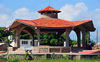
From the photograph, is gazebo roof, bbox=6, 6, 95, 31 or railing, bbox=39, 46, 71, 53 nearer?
railing, bbox=39, 46, 71, 53

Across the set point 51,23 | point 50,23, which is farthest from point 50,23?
point 51,23

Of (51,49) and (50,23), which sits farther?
(50,23)

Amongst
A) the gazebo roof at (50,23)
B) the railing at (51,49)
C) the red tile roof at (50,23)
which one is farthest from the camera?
the red tile roof at (50,23)

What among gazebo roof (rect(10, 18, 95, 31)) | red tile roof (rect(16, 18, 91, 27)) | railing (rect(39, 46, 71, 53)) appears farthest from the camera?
red tile roof (rect(16, 18, 91, 27))

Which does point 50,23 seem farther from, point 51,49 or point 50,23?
point 51,49

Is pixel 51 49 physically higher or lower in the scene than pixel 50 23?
lower

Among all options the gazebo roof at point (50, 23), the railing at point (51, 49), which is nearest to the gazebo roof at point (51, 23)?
the gazebo roof at point (50, 23)

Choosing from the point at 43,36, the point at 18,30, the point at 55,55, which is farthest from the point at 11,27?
the point at 43,36

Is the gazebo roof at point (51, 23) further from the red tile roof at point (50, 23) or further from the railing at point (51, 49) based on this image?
the railing at point (51, 49)

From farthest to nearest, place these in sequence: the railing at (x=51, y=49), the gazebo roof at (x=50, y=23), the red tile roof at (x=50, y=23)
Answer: the red tile roof at (x=50, y=23) → the gazebo roof at (x=50, y=23) → the railing at (x=51, y=49)

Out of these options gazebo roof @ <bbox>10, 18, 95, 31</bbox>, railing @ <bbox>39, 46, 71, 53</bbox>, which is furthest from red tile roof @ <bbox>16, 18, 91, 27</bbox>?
railing @ <bbox>39, 46, 71, 53</bbox>

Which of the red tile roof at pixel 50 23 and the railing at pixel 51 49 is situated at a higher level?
the red tile roof at pixel 50 23

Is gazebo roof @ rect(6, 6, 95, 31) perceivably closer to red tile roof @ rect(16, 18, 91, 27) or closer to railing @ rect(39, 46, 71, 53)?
red tile roof @ rect(16, 18, 91, 27)

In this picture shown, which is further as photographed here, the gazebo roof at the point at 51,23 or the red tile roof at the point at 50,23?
the red tile roof at the point at 50,23
